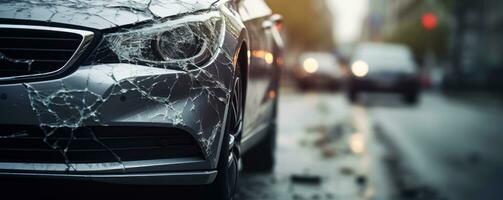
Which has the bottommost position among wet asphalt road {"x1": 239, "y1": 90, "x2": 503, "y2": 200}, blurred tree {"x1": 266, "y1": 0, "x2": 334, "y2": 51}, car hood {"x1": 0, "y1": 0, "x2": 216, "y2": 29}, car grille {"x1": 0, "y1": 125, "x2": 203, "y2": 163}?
blurred tree {"x1": 266, "y1": 0, "x2": 334, "y2": 51}

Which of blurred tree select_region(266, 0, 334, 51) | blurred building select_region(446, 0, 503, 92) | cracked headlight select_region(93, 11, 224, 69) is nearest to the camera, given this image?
cracked headlight select_region(93, 11, 224, 69)

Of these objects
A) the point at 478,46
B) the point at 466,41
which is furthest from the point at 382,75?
the point at 466,41

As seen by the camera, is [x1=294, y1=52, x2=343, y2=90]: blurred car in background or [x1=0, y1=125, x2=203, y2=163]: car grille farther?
[x1=294, y1=52, x2=343, y2=90]: blurred car in background

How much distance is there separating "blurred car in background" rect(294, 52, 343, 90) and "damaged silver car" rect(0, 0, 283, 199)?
25.8 m

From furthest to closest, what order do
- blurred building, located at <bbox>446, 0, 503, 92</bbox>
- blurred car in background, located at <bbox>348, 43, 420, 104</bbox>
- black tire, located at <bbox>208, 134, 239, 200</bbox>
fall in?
blurred building, located at <bbox>446, 0, 503, 92</bbox> → blurred car in background, located at <bbox>348, 43, 420, 104</bbox> → black tire, located at <bbox>208, 134, 239, 200</bbox>

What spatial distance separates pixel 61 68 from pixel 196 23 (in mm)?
616

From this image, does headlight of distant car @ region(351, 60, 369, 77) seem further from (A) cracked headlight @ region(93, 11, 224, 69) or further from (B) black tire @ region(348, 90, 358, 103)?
(A) cracked headlight @ region(93, 11, 224, 69)

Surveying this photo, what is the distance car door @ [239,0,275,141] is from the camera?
4.48m

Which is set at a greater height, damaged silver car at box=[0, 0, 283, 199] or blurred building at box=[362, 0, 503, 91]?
damaged silver car at box=[0, 0, 283, 199]

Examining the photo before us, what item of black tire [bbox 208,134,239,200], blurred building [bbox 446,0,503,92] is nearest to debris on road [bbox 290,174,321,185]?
black tire [bbox 208,134,239,200]

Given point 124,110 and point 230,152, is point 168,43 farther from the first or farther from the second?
point 230,152

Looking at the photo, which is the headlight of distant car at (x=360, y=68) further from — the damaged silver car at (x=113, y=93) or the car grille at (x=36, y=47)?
the car grille at (x=36, y=47)

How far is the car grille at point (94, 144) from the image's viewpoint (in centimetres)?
321

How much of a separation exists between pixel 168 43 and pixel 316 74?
26.5m
